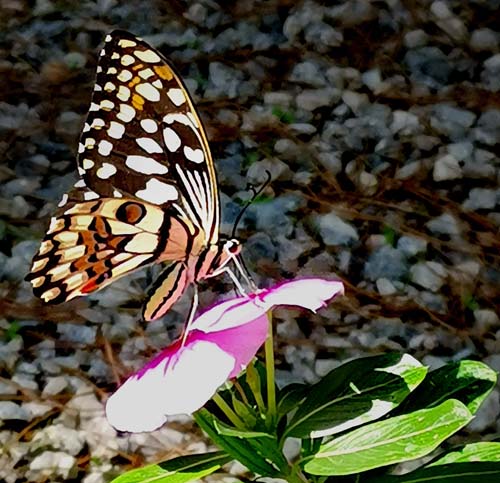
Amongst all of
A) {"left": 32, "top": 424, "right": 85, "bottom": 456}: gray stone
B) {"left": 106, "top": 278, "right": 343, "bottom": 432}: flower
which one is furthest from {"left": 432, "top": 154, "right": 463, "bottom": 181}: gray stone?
{"left": 106, "top": 278, "right": 343, "bottom": 432}: flower

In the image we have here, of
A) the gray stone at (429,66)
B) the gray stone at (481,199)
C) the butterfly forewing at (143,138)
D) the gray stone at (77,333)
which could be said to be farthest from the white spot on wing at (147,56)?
the gray stone at (429,66)

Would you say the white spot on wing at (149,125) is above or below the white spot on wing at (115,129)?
above

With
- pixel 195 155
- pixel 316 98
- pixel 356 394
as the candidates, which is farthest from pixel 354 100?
pixel 356 394

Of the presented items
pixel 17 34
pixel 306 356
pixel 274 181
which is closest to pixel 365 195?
pixel 274 181

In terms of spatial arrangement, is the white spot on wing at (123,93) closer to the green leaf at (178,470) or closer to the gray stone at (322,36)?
the green leaf at (178,470)

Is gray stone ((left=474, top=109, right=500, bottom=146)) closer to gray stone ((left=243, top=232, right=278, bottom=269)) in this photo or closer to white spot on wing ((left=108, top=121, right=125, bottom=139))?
gray stone ((left=243, top=232, right=278, bottom=269))

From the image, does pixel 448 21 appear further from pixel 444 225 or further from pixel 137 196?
pixel 137 196
